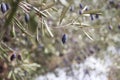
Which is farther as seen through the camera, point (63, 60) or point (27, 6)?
point (63, 60)

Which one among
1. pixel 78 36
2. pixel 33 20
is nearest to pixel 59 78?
pixel 78 36

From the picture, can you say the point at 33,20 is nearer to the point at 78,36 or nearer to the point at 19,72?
the point at 19,72

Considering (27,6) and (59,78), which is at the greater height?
(27,6)

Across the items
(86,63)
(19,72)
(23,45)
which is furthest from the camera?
(86,63)

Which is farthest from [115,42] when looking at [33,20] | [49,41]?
[33,20]

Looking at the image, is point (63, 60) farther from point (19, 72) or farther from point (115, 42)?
point (19, 72)

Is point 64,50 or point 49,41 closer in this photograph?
point 49,41

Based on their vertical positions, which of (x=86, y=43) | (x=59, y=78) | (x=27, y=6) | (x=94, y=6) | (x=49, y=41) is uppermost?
(x=27, y=6)

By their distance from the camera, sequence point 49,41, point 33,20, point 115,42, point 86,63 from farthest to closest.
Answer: point 115,42 < point 86,63 < point 49,41 < point 33,20

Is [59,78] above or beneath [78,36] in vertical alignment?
beneath
